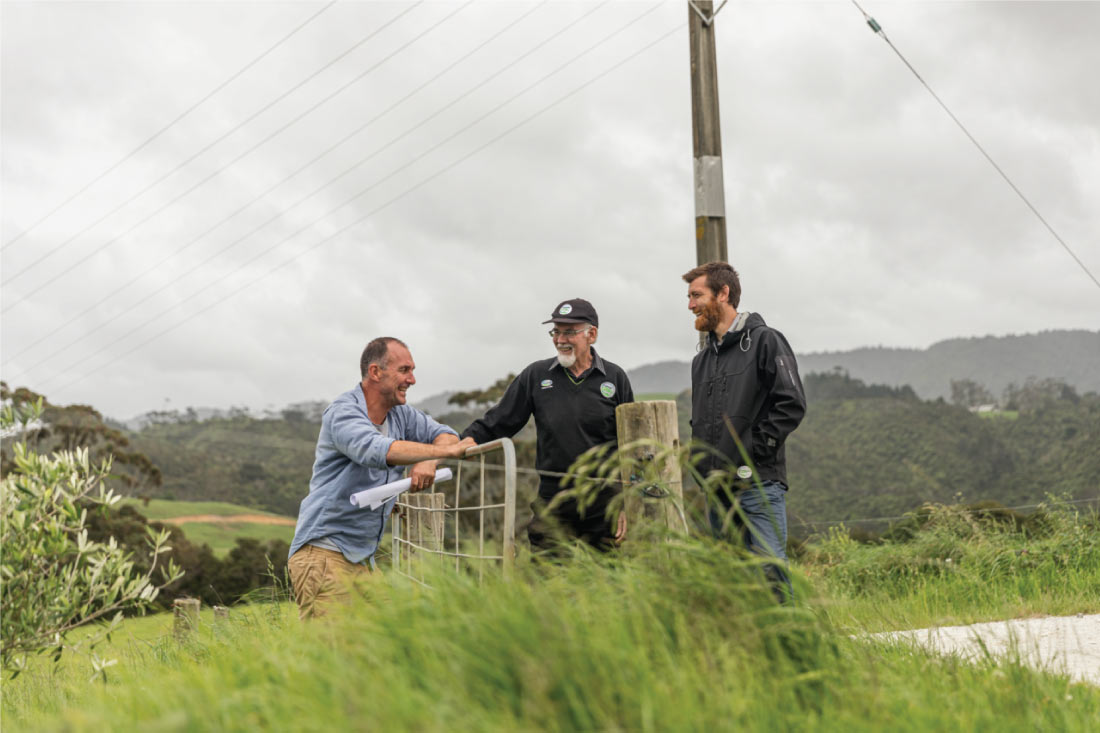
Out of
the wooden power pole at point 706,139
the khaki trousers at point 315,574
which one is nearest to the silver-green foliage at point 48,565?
the khaki trousers at point 315,574

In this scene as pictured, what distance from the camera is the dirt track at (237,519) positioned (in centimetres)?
5053

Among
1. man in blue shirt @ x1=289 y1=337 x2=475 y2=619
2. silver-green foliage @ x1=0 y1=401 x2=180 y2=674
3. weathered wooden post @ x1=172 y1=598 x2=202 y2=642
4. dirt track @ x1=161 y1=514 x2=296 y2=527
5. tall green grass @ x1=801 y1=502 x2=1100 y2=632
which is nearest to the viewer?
silver-green foliage @ x1=0 y1=401 x2=180 y2=674

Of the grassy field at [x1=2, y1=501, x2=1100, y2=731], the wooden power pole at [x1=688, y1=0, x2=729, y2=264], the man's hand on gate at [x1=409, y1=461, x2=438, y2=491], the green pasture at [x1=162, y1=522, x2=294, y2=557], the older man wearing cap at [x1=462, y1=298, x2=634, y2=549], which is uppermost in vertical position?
the wooden power pole at [x1=688, y1=0, x2=729, y2=264]

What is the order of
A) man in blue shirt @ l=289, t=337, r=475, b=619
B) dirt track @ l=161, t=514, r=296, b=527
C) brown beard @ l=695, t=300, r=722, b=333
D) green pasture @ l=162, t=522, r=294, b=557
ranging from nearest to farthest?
man in blue shirt @ l=289, t=337, r=475, b=619
brown beard @ l=695, t=300, r=722, b=333
green pasture @ l=162, t=522, r=294, b=557
dirt track @ l=161, t=514, r=296, b=527

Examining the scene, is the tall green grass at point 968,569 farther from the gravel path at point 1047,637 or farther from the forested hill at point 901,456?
the forested hill at point 901,456

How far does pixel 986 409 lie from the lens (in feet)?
156

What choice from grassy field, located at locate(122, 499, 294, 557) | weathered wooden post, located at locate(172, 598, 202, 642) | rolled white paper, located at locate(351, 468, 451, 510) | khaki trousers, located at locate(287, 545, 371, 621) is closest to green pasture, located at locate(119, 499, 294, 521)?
grassy field, located at locate(122, 499, 294, 557)

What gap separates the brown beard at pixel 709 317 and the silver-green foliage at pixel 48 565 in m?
3.09

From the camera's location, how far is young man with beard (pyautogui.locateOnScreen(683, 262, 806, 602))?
532 centimetres

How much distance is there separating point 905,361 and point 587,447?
84980 millimetres

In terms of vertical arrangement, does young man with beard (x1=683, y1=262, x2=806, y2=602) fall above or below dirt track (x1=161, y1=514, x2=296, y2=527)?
above

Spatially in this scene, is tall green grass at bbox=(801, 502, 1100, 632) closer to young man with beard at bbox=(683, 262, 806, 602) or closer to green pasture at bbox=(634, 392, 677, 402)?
young man with beard at bbox=(683, 262, 806, 602)

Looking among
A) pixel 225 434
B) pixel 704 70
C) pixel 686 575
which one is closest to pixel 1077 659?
pixel 686 575

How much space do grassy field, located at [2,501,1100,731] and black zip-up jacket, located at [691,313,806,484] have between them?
1.33m
